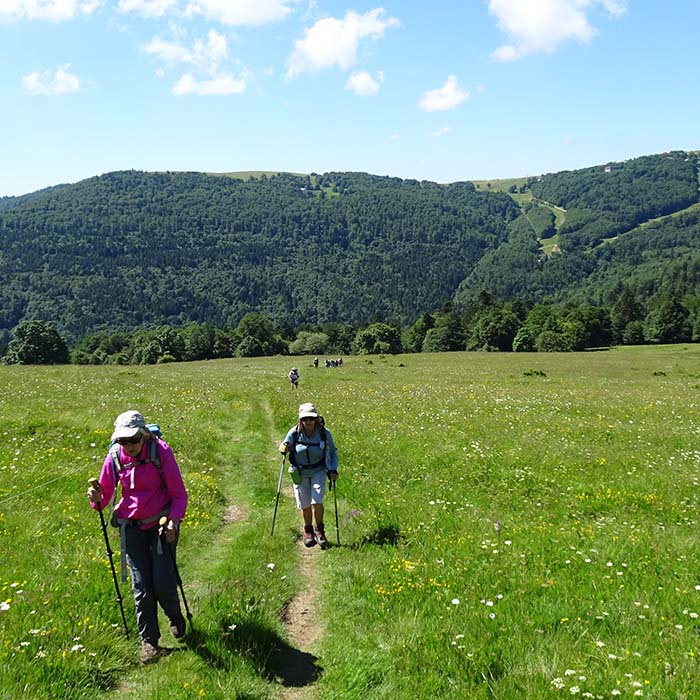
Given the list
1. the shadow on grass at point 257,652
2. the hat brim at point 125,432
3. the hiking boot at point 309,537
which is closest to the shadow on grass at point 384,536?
the hiking boot at point 309,537

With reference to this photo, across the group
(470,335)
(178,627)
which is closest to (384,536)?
(178,627)

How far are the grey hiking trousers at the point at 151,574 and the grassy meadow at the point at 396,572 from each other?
16.0 inches

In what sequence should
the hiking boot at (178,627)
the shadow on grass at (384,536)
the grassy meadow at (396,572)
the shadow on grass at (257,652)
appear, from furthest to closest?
the shadow on grass at (384,536) < the hiking boot at (178,627) < the shadow on grass at (257,652) < the grassy meadow at (396,572)

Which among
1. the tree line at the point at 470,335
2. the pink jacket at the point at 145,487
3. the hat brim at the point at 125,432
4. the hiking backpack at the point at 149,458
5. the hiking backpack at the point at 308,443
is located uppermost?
the hat brim at the point at 125,432

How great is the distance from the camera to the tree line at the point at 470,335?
113 meters

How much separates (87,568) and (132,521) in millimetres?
2322

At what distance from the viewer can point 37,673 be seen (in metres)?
5.62

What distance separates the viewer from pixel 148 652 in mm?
6398

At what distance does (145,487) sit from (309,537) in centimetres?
455

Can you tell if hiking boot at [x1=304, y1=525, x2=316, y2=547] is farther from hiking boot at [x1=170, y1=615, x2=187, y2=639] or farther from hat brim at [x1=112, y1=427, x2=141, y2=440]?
hat brim at [x1=112, y1=427, x2=141, y2=440]

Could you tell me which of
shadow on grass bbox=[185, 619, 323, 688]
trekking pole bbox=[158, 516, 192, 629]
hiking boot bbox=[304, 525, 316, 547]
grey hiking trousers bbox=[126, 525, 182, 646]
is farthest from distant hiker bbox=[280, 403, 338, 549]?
grey hiking trousers bbox=[126, 525, 182, 646]

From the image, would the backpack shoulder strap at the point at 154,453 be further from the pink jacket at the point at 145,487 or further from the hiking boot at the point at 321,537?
the hiking boot at the point at 321,537

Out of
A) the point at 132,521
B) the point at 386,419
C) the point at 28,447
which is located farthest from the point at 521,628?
the point at 386,419

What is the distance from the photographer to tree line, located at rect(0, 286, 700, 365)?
4461 inches
